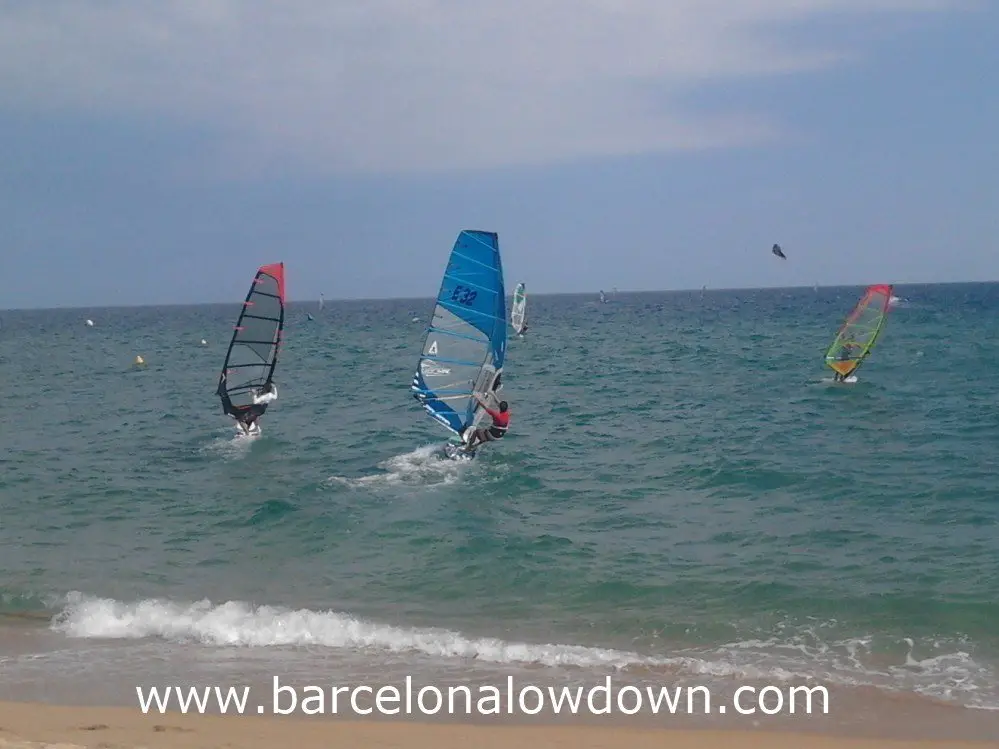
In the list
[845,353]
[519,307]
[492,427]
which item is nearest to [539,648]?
[492,427]

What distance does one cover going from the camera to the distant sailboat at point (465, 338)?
15.1 meters

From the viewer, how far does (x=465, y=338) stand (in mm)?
15773

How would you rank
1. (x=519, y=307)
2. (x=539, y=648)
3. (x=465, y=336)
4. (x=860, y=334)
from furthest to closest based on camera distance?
(x=519, y=307) < (x=860, y=334) < (x=465, y=336) < (x=539, y=648)

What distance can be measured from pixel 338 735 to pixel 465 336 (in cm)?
953

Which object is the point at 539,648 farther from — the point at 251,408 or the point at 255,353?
the point at 255,353

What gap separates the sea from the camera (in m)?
8.26

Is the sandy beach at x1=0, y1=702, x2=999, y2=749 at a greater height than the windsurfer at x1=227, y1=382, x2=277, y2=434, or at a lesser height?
lesser

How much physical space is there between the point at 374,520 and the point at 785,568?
17.6 ft

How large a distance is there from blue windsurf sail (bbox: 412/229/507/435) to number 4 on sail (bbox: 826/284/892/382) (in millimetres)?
13317

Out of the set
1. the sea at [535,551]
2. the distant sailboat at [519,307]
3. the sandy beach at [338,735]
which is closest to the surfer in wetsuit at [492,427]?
the sea at [535,551]

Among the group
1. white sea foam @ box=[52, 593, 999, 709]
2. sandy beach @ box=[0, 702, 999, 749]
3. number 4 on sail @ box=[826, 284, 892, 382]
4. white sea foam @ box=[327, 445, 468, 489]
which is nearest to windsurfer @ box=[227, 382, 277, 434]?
white sea foam @ box=[327, 445, 468, 489]

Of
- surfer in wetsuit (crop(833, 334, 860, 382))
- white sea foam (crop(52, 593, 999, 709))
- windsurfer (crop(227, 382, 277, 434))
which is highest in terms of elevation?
surfer in wetsuit (crop(833, 334, 860, 382))

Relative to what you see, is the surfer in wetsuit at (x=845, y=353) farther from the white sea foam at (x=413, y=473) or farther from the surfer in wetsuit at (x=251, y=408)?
the surfer in wetsuit at (x=251, y=408)

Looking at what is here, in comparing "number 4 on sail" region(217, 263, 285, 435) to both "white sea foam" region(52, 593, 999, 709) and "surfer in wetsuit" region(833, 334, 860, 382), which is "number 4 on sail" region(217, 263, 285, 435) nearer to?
"white sea foam" region(52, 593, 999, 709)
